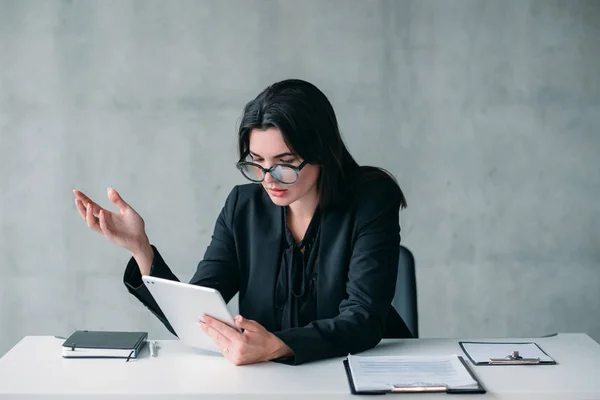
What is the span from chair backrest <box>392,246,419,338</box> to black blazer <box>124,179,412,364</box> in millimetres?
123

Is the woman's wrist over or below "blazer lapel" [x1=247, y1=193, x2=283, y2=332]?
below

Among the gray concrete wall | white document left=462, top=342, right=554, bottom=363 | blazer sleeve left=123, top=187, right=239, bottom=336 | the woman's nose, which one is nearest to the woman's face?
the woman's nose

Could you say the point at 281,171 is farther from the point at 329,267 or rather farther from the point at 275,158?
the point at 329,267

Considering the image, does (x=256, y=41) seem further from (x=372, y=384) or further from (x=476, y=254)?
(x=372, y=384)

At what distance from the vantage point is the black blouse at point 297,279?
96.5 inches

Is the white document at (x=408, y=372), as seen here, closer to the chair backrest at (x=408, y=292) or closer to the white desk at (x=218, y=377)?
the white desk at (x=218, y=377)

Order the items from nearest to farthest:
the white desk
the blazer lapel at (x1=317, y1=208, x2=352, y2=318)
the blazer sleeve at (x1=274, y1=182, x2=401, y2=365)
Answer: the white desk
the blazer sleeve at (x1=274, y1=182, x2=401, y2=365)
the blazer lapel at (x1=317, y1=208, x2=352, y2=318)

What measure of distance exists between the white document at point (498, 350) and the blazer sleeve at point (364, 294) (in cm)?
27

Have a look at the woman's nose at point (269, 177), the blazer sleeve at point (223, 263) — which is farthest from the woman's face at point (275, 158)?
the blazer sleeve at point (223, 263)

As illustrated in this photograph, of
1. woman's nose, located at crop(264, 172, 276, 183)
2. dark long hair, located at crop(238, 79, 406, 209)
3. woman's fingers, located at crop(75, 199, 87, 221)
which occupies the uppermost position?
dark long hair, located at crop(238, 79, 406, 209)

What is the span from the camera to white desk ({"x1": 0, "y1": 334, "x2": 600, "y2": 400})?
186cm

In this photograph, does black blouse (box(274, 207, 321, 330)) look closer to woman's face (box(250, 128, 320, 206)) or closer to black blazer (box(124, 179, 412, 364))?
black blazer (box(124, 179, 412, 364))

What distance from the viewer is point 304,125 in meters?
2.29

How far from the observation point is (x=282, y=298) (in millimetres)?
2473
